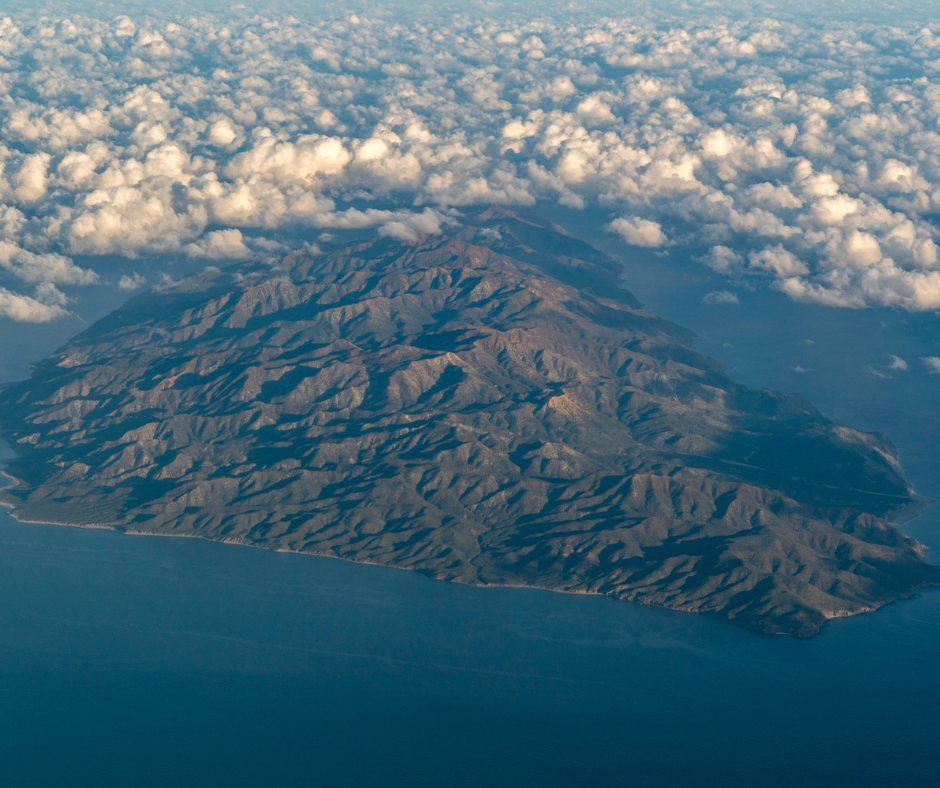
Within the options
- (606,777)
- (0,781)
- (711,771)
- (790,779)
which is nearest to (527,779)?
(606,777)

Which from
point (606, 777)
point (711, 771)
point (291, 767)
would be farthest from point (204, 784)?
point (711, 771)

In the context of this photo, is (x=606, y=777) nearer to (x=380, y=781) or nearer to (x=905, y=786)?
(x=380, y=781)

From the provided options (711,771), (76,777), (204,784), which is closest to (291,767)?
(204,784)

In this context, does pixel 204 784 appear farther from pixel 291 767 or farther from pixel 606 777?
pixel 606 777

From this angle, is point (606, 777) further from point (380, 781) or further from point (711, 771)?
point (380, 781)

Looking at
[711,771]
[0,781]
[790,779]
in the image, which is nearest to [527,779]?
[711,771]

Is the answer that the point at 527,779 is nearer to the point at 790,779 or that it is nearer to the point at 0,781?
the point at 790,779
